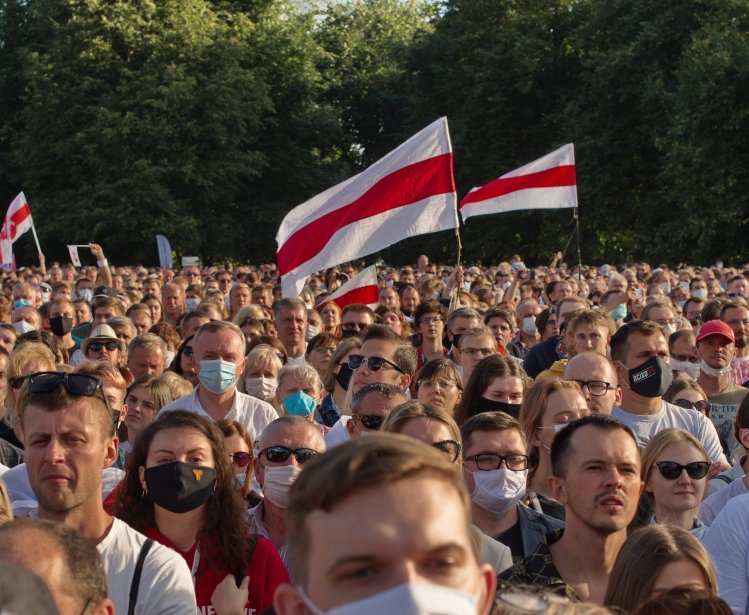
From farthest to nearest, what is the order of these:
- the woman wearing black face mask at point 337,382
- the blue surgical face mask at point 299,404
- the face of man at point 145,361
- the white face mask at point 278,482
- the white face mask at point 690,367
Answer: the white face mask at point 690,367, the face of man at point 145,361, the woman wearing black face mask at point 337,382, the blue surgical face mask at point 299,404, the white face mask at point 278,482

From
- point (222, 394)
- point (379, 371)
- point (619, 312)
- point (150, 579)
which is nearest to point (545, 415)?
point (379, 371)

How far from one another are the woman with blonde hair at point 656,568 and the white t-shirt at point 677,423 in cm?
310

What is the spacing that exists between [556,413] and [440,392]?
1.35 meters

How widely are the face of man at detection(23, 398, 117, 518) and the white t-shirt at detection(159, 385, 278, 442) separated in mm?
2911

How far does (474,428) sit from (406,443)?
346 centimetres

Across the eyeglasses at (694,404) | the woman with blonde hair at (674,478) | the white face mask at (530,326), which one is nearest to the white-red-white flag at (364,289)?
the white face mask at (530,326)

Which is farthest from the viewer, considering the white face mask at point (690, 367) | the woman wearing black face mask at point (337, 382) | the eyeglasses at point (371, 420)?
the white face mask at point (690, 367)

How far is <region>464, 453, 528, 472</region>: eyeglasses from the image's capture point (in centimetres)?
547

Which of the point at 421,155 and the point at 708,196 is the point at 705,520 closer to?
the point at 421,155

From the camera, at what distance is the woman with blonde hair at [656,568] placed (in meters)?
3.87

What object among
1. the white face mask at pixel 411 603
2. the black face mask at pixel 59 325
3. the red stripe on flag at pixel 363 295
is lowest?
the white face mask at pixel 411 603

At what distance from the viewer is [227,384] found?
24.0 ft

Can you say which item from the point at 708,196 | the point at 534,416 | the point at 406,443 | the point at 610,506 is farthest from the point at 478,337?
the point at 708,196

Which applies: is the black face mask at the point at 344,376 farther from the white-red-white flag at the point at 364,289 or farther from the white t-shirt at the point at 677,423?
the white-red-white flag at the point at 364,289
